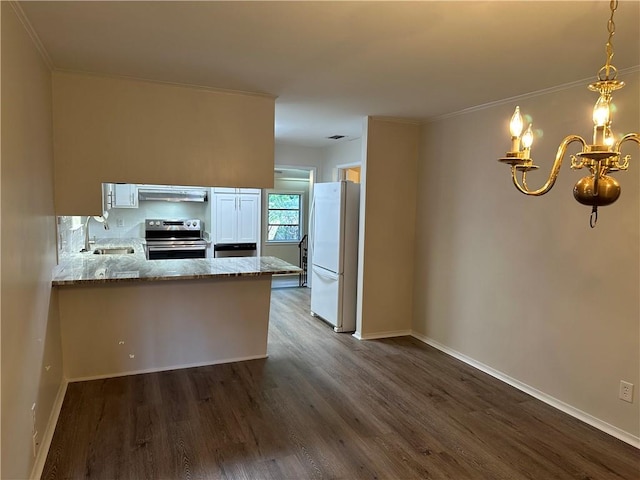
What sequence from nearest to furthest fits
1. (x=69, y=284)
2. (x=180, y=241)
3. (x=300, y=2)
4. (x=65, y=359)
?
(x=300, y=2) → (x=69, y=284) → (x=65, y=359) → (x=180, y=241)

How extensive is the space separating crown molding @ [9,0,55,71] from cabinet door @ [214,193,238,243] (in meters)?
3.32

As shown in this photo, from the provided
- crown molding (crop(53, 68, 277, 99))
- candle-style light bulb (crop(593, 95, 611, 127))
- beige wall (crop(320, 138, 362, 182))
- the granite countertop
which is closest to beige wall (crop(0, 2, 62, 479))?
crown molding (crop(53, 68, 277, 99))

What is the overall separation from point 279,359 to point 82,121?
8.32 feet

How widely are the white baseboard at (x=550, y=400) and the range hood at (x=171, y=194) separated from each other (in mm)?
3921

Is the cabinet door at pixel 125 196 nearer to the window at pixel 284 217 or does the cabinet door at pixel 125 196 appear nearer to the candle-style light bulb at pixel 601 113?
the window at pixel 284 217

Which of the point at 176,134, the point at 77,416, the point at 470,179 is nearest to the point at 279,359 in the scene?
the point at 77,416

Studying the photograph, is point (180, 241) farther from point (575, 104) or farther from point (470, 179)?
point (575, 104)

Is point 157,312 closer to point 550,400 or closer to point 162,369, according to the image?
point 162,369

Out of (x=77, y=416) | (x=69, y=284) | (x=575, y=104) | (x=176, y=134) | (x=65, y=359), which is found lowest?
(x=77, y=416)

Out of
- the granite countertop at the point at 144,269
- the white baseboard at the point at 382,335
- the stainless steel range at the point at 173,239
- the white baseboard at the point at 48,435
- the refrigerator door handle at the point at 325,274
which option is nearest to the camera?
the white baseboard at the point at 48,435

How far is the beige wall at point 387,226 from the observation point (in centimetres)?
435

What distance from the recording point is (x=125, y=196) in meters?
5.77

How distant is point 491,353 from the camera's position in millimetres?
3646

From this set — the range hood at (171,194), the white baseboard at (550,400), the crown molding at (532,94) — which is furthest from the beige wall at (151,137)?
the range hood at (171,194)
